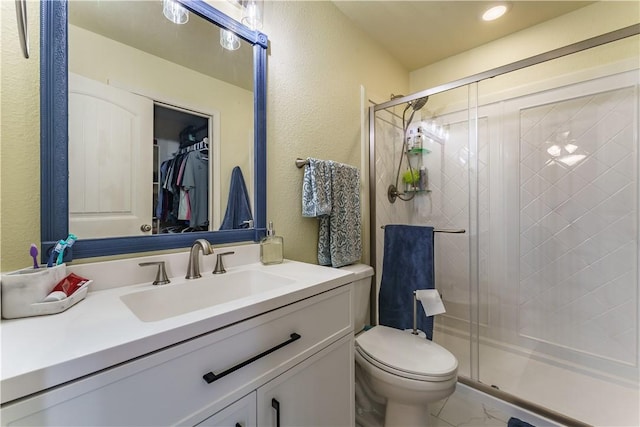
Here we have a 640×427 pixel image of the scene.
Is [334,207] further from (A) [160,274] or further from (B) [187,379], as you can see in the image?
(B) [187,379]

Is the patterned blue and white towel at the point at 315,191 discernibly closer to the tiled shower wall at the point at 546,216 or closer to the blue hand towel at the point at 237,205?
the blue hand towel at the point at 237,205

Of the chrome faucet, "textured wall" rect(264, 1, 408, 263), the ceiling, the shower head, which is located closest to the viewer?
the chrome faucet

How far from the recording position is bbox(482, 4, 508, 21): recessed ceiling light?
1645 mm

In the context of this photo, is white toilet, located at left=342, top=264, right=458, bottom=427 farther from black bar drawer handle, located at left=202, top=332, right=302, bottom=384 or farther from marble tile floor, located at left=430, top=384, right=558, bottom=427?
black bar drawer handle, located at left=202, top=332, right=302, bottom=384

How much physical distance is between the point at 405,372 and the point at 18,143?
58.5 inches

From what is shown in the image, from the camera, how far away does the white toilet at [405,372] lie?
43.2 inches

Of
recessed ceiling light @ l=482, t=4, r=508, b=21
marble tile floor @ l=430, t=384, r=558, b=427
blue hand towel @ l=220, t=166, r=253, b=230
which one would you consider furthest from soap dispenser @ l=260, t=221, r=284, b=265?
recessed ceiling light @ l=482, t=4, r=508, b=21

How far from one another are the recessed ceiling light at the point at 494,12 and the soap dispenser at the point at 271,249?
191 centimetres

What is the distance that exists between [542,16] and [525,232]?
1418 millimetres

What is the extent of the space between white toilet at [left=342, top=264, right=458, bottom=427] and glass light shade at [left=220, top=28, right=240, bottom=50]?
150 centimetres

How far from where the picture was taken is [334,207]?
1480 millimetres

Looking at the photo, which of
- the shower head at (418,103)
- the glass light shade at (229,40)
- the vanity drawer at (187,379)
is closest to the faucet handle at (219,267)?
the vanity drawer at (187,379)

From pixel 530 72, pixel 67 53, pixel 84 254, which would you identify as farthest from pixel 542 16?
pixel 84 254

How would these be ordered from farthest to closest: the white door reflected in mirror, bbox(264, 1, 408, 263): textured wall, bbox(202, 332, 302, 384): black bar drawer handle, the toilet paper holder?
1. the toilet paper holder
2. bbox(264, 1, 408, 263): textured wall
3. the white door reflected in mirror
4. bbox(202, 332, 302, 384): black bar drawer handle
